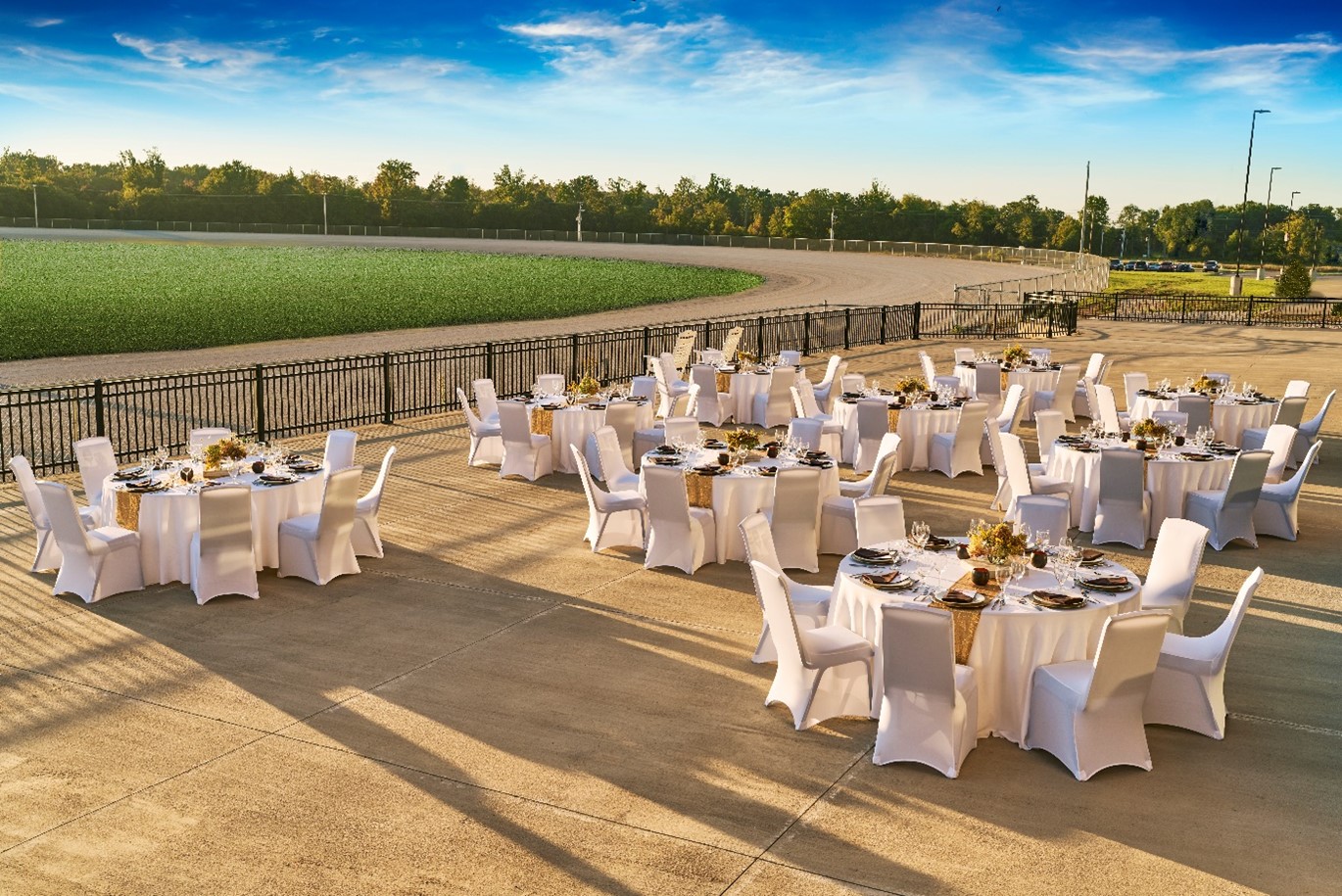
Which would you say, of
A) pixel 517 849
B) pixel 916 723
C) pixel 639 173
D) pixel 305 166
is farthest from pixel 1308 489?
pixel 305 166

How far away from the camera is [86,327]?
132 feet

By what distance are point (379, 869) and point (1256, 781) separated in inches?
208

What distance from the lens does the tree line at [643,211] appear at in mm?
125812

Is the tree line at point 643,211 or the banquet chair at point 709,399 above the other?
the tree line at point 643,211

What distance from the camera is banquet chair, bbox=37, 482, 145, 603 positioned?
1054 cm

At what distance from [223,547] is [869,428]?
9344 mm

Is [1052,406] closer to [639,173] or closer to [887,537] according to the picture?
[887,537]

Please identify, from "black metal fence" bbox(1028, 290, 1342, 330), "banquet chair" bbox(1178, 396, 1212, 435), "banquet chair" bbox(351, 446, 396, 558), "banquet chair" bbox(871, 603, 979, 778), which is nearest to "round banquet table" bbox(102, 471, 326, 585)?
"banquet chair" bbox(351, 446, 396, 558)

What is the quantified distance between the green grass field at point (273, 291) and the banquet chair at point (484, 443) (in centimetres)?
2156

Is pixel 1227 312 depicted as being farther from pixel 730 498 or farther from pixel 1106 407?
pixel 730 498

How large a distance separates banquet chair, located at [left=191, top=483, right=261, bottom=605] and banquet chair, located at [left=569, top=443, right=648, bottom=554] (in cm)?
339

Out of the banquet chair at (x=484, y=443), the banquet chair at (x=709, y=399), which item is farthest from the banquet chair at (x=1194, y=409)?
the banquet chair at (x=484, y=443)

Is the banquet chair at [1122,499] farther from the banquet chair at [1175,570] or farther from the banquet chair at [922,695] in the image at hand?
the banquet chair at [922,695]

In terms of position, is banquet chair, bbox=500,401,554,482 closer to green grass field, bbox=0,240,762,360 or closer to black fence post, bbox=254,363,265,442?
black fence post, bbox=254,363,265,442
